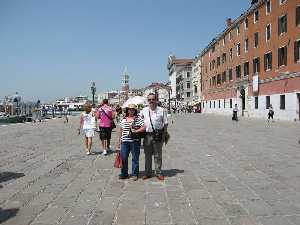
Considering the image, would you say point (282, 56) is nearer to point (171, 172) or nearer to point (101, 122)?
point (101, 122)

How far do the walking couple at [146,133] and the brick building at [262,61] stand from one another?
83.8 feet

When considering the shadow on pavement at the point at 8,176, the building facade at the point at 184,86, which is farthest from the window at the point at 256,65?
the building facade at the point at 184,86

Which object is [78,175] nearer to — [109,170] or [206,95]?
[109,170]

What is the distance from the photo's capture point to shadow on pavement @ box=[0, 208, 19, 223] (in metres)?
5.64

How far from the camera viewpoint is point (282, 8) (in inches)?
1337

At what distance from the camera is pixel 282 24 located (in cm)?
3419

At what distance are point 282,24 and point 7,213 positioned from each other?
32.4 metres

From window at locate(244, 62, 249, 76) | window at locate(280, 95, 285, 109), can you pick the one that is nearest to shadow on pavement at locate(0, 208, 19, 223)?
window at locate(280, 95, 285, 109)

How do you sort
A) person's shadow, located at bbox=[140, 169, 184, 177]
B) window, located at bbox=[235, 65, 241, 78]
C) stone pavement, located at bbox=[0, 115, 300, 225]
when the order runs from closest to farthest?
stone pavement, located at bbox=[0, 115, 300, 225]
person's shadow, located at bbox=[140, 169, 184, 177]
window, located at bbox=[235, 65, 241, 78]

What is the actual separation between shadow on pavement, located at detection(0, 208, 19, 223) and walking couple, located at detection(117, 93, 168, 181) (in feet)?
9.17

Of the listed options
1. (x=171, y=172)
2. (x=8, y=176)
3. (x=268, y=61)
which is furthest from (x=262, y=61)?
(x=8, y=176)

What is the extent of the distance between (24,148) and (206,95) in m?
59.4

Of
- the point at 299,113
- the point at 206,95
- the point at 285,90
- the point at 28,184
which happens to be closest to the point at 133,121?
the point at 28,184

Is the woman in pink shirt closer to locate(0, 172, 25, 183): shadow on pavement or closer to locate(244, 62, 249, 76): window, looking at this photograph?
locate(0, 172, 25, 183): shadow on pavement
